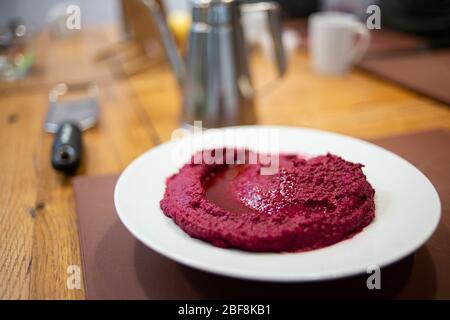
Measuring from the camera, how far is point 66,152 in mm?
794

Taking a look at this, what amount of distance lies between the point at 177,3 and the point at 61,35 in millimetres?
1369

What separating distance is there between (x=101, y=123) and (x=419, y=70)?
78 cm

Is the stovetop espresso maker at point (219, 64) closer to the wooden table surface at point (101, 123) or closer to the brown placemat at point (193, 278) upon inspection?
the wooden table surface at point (101, 123)

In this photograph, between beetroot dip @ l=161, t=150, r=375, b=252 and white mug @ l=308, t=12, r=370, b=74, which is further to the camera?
white mug @ l=308, t=12, r=370, b=74

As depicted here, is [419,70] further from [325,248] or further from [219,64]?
[325,248]

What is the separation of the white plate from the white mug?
65cm

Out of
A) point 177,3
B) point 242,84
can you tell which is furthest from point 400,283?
point 177,3

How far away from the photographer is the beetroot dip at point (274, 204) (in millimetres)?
467

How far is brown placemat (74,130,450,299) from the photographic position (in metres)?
0.47

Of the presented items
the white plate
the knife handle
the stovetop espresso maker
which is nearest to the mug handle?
A: the stovetop espresso maker

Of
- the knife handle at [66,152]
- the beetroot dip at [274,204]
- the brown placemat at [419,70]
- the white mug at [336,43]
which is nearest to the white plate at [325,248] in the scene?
the beetroot dip at [274,204]

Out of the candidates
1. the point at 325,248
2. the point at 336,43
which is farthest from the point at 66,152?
the point at 336,43

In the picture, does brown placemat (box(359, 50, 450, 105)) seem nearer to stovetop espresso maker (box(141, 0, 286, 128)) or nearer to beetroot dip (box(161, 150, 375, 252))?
stovetop espresso maker (box(141, 0, 286, 128))
